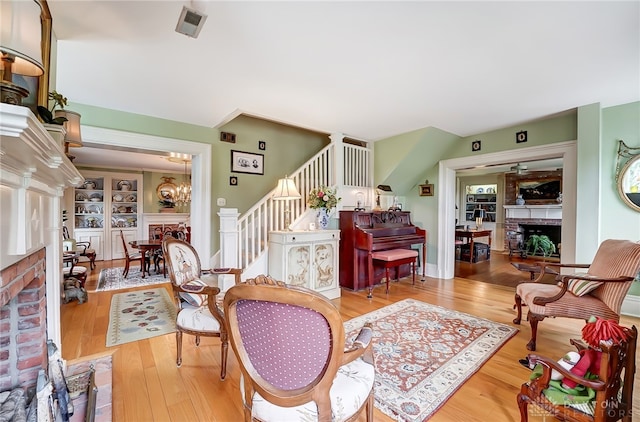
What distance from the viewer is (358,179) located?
4789 millimetres

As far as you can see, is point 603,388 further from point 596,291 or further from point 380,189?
point 380,189

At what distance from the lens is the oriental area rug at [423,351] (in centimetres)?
171

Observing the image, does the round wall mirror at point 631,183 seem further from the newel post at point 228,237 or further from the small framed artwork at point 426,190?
the newel post at point 228,237

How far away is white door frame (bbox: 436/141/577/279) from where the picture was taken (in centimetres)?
341

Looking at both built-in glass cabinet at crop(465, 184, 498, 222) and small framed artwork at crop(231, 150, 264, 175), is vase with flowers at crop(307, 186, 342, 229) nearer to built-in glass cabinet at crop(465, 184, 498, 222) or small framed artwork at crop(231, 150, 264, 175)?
small framed artwork at crop(231, 150, 264, 175)

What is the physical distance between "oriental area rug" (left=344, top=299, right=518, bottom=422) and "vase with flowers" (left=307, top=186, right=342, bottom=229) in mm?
1442

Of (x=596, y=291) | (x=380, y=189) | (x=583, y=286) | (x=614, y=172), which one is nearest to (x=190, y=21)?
(x=583, y=286)

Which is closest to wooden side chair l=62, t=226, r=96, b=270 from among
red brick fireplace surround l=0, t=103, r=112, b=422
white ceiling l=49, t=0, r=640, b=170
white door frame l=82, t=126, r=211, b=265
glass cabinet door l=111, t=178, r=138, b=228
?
glass cabinet door l=111, t=178, r=138, b=228

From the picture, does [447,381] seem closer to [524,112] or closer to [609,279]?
[609,279]

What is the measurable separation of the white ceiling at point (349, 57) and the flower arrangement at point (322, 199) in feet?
3.58

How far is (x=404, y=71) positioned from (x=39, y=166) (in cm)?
251

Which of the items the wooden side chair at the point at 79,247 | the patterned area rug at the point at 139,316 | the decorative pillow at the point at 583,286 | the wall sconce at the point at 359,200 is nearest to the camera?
the decorative pillow at the point at 583,286

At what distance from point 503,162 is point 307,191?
9.96ft

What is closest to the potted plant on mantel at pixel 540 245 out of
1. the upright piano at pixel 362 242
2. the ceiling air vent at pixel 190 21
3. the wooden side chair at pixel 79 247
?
the upright piano at pixel 362 242
